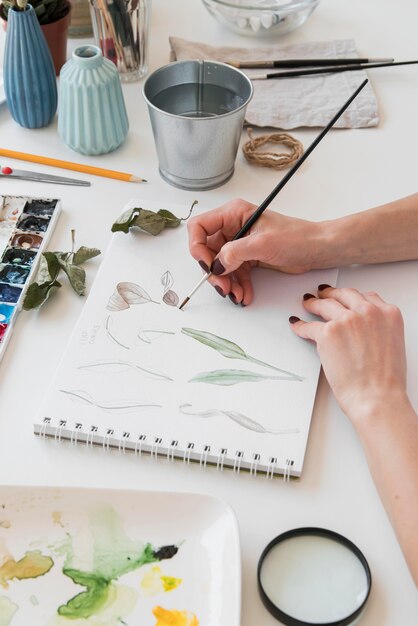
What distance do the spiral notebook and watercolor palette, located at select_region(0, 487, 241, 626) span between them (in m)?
0.08

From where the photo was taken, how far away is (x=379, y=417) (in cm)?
81

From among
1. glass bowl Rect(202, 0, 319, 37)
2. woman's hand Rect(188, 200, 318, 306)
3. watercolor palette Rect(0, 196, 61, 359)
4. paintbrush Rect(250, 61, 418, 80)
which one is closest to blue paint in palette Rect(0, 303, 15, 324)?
watercolor palette Rect(0, 196, 61, 359)

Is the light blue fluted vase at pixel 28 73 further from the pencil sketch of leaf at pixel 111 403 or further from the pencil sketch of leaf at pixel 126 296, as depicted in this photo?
the pencil sketch of leaf at pixel 111 403

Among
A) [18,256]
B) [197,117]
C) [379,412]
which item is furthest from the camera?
[197,117]

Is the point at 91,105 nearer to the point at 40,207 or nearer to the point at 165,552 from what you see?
the point at 40,207

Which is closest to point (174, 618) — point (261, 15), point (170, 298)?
point (170, 298)

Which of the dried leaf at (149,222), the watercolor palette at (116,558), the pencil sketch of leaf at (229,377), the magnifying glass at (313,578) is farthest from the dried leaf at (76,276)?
the magnifying glass at (313,578)

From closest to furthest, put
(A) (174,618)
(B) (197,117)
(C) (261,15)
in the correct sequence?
(A) (174,618)
(B) (197,117)
(C) (261,15)

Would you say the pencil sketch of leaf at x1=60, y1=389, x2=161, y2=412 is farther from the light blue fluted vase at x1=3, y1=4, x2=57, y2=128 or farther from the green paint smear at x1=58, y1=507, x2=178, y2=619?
the light blue fluted vase at x1=3, y1=4, x2=57, y2=128

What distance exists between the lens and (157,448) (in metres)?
0.81

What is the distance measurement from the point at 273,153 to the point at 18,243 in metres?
0.42

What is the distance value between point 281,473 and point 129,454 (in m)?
0.16

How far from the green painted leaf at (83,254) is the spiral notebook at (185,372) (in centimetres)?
3

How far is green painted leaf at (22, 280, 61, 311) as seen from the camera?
0.96 metres
